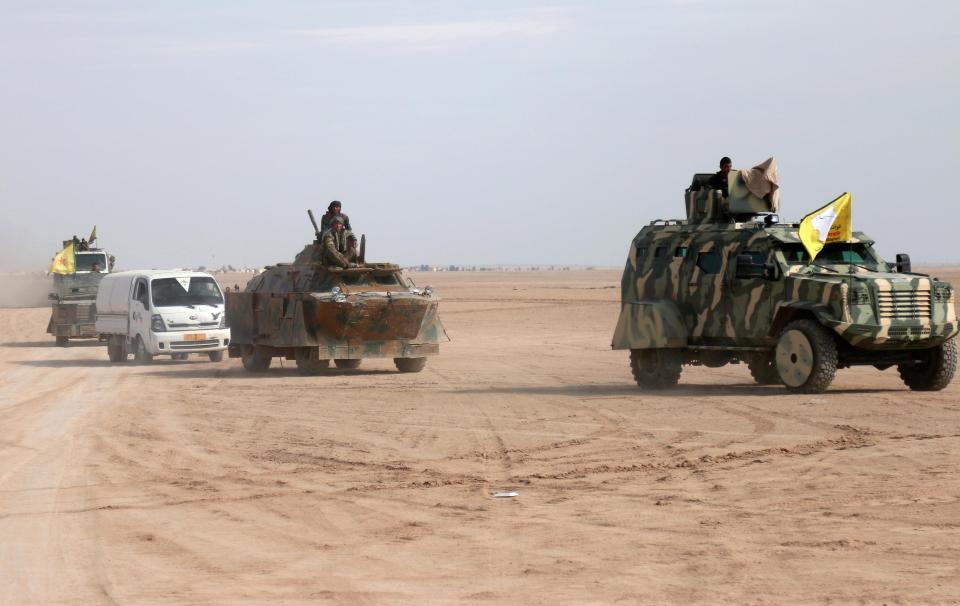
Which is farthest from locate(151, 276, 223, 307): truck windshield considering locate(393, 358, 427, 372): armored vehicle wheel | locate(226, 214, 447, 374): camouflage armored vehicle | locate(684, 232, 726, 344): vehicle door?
locate(684, 232, 726, 344): vehicle door

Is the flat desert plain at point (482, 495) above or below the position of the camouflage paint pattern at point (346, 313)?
below

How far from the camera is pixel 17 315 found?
56.1 metres

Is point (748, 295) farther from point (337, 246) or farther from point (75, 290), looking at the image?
point (75, 290)

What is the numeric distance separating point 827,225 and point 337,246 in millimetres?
8621

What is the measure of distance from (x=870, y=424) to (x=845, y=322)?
2.44 meters

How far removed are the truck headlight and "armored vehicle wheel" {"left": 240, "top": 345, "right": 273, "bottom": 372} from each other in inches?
91.0

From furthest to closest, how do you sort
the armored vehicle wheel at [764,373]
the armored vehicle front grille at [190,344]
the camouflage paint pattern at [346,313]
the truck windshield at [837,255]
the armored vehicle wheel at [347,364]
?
the armored vehicle front grille at [190,344] < the armored vehicle wheel at [347,364] < the camouflage paint pattern at [346,313] < the armored vehicle wheel at [764,373] < the truck windshield at [837,255]

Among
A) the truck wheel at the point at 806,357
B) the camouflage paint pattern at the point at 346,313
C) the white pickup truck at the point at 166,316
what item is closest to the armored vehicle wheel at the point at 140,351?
the white pickup truck at the point at 166,316

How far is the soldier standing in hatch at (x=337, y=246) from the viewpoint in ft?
78.2

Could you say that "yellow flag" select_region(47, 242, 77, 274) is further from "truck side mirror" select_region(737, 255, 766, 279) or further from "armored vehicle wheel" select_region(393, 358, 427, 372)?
"truck side mirror" select_region(737, 255, 766, 279)

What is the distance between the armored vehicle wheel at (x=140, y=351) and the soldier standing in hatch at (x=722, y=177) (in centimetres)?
1219

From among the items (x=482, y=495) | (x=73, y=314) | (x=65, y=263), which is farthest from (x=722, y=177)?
(x=65, y=263)

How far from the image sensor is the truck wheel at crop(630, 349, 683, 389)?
20062mm

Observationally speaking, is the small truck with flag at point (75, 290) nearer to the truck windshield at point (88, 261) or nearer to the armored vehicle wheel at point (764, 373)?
the truck windshield at point (88, 261)
